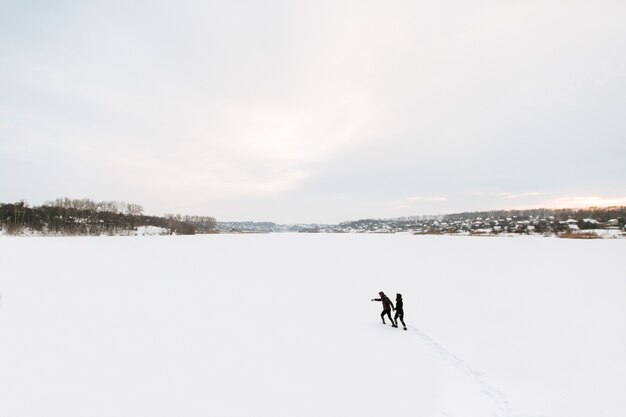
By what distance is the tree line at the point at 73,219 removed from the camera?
85312mm

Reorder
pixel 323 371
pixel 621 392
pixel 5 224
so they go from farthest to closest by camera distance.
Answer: pixel 5 224 < pixel 323 371 < pixel 621 392

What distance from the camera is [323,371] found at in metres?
6.71

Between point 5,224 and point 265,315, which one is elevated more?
point 5,224

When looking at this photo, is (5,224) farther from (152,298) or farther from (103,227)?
(152,298)

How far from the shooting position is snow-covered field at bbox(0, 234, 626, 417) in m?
5.54

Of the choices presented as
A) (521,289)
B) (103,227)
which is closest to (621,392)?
(521,289)

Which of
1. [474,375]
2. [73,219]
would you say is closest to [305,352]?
[474,375]

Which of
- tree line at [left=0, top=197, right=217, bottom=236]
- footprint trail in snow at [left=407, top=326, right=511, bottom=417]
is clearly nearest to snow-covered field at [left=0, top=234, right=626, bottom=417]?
footprint trail in snow at [left=407, top=326, right=511, bottom=417]

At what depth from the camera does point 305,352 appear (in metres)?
7.65

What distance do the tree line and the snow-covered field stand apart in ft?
296

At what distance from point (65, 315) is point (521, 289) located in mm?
18565

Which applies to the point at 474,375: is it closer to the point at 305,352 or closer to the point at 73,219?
the point at 305,352

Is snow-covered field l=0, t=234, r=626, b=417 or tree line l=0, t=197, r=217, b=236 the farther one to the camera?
tree line l=0, t=197, r=217, b=236

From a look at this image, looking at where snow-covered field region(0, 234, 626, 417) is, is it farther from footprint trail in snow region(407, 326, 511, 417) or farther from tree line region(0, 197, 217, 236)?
tree line region(0, 197, 217, 236)
